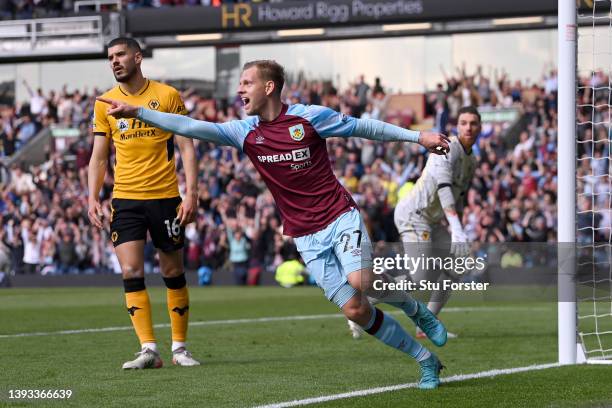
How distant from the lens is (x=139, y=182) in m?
9.18

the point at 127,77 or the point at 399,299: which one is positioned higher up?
the point at 127,77

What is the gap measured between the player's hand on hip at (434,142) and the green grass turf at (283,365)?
150cm

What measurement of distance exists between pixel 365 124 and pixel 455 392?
5.83ft

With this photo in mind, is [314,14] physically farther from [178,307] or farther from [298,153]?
[298,153]

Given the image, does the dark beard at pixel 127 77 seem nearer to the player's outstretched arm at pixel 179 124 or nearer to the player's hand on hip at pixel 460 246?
the player's outstretched arm at pixel 179 124

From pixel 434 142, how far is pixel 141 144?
3.14m

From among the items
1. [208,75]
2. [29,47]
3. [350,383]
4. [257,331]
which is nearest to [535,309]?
[257,331]

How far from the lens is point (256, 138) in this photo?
24.2ft

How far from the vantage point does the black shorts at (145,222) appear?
912 centimetres

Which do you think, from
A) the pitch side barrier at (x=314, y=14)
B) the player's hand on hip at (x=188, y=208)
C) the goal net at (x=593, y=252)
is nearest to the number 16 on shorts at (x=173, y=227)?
the player's hand on hip at (x=188, y=208)

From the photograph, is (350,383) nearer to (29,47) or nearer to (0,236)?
(0,236)

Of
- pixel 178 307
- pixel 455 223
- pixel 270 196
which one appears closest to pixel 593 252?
pixel 455 223

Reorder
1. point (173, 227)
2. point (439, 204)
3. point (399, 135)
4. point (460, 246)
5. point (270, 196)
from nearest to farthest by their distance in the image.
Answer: point (399, 135)
point (173, 227)
point (460, 246)
point (439, 204)
point (270, 196)

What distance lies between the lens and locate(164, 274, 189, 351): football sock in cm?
934
